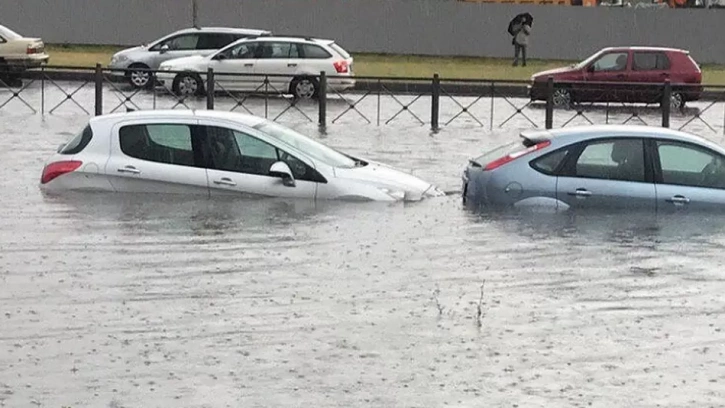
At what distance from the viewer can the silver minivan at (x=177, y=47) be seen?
1425 inches

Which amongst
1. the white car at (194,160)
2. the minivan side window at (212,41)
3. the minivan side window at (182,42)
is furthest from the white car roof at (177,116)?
the minivan side window at (212,41)

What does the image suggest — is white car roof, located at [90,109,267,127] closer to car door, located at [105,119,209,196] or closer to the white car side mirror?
car door, located at [105,119,209,196]

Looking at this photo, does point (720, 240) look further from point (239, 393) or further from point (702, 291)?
point (239, 393)

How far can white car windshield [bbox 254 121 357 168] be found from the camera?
16.7 metres

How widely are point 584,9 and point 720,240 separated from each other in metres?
32.9

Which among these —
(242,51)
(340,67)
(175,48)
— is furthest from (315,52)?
(175,48)

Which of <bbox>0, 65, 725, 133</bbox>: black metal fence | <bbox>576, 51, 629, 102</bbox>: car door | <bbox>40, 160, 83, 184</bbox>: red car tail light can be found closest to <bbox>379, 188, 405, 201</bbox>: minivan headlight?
<bbox>40, 160, 83, 184</bbox>: red car tail light

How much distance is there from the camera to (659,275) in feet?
44.8

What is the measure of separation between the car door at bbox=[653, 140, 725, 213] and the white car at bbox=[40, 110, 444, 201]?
10.2ft

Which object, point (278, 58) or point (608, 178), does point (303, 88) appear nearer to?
point (278, 58)

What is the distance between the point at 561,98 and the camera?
31.7 metres

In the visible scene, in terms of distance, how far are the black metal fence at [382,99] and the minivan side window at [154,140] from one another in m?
10.7

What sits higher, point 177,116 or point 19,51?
point 177,116

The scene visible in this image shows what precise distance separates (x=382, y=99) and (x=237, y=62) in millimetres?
3321
